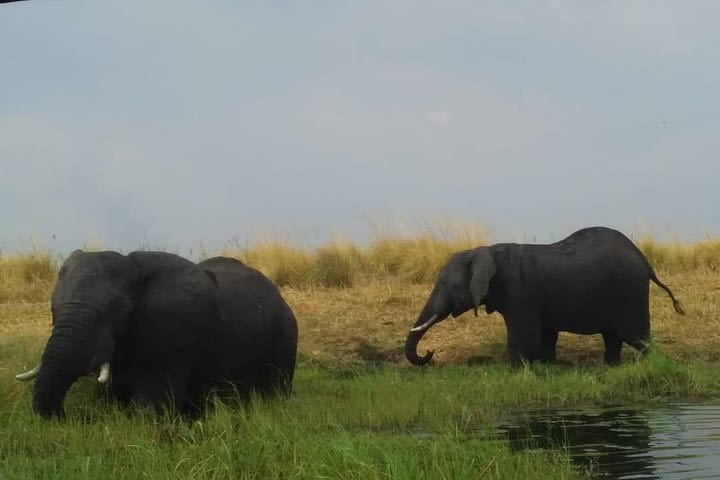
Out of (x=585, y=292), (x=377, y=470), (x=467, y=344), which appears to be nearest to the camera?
(x=377, y=470)

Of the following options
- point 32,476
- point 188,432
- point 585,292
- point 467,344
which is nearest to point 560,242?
point 585,292

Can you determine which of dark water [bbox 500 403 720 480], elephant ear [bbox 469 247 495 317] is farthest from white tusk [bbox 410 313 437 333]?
dark water [bbox 500 403 720 480]

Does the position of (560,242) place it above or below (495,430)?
above

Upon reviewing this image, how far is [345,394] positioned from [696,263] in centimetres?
1258

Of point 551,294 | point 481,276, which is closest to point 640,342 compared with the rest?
point 551,294

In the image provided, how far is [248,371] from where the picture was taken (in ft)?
29.1

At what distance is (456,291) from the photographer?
39.9ft

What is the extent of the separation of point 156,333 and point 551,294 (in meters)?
5.48

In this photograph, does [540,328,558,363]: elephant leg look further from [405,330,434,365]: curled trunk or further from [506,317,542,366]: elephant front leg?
[405,330,434,365]: curled trunk

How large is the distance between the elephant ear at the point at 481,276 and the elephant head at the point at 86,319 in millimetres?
4729

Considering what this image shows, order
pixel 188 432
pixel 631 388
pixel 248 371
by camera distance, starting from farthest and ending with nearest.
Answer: pixel 631 388
pixel 248 371
pixel 188 432

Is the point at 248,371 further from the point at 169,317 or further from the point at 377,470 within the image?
the point at 377,470

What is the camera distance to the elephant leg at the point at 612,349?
1218 centimetres

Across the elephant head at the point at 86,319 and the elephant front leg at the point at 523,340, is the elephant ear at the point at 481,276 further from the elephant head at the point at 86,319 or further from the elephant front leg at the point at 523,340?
the elephant head at the point at 86,319
